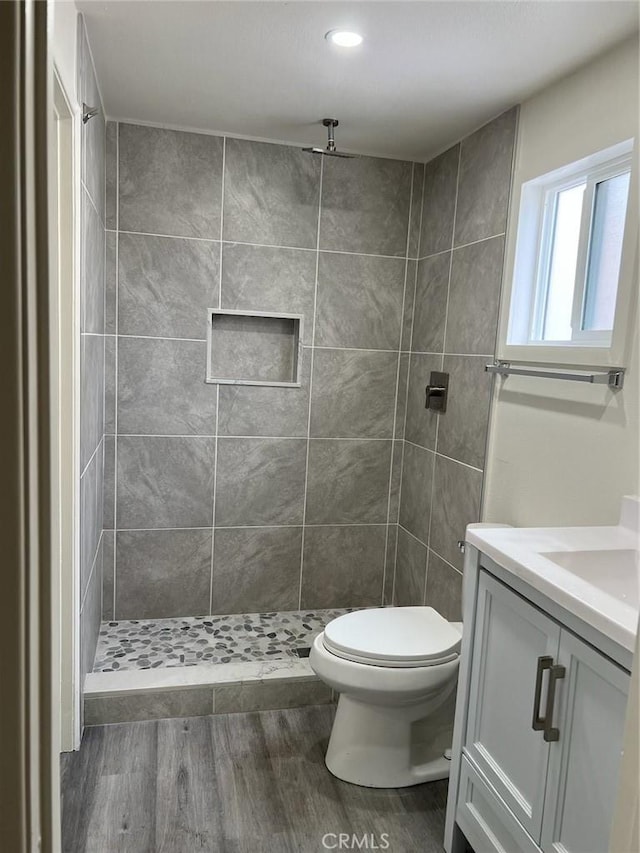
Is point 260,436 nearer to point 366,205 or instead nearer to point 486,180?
point 366,205

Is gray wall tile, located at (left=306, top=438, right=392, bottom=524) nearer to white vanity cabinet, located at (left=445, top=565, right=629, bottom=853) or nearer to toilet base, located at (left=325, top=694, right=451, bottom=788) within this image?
toilet base, located at (left=325, top=694, right=451, bottom=788)

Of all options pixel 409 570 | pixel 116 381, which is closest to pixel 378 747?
pixel 409 570

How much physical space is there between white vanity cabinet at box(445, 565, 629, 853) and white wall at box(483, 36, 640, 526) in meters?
0.52

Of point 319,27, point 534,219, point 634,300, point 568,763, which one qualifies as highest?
point 319,27

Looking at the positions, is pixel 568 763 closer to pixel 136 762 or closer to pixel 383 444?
pixel 136 762

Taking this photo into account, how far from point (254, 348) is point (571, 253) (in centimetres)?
147

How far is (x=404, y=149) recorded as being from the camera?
9.68 feet

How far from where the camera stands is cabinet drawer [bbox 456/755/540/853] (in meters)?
1.52

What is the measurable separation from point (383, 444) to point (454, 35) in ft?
6.09

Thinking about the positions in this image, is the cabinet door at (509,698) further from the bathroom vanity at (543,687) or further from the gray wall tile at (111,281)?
the gray wall tile at (111,281)

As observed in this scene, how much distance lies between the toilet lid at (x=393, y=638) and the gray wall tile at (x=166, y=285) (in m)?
1.46

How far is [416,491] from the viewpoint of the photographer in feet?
10.2

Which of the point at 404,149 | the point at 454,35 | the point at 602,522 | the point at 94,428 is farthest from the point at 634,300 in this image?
the point at 94,428

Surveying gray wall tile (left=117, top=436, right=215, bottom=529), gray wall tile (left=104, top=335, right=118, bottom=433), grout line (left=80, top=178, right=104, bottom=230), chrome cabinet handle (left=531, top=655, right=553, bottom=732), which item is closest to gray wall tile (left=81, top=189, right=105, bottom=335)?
grout line (left=80, top=178, right=104, bottom=230)
